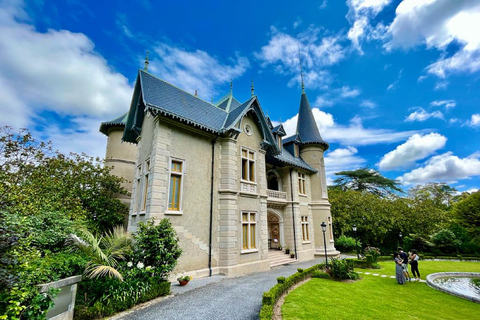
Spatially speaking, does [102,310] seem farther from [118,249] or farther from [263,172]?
[263,172]

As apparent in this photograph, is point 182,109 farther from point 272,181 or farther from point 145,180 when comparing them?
point 272,181

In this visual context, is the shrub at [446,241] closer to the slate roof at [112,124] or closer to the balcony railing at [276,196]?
the balcony railing at [276,196]

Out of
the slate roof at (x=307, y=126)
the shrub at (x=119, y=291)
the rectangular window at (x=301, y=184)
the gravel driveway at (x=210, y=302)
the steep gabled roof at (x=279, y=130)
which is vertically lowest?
the gravel driveway at (x=210, y=302)

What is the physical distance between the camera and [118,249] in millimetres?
8945

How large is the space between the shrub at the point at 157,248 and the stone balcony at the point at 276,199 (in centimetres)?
1033

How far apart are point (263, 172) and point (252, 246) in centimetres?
519

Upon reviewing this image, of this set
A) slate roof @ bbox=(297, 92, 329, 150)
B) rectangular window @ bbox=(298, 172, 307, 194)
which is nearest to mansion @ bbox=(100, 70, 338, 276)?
rectangular window @ bbox=(298, 172, 307, 194)

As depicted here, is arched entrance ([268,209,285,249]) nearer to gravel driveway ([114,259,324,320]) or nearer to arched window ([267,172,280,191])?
arched window ([267,172,280,191])

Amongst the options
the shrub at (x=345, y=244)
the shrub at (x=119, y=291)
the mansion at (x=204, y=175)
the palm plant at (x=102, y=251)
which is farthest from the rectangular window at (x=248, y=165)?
the shrub at (x=345, y=244)

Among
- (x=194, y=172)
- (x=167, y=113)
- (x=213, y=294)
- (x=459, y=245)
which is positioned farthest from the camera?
(x=459, y=245)

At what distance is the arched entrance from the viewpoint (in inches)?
783

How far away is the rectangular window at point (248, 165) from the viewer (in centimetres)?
1488

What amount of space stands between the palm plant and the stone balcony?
11.3m

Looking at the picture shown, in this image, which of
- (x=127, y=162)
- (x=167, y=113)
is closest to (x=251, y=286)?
(x=167, y=113)
